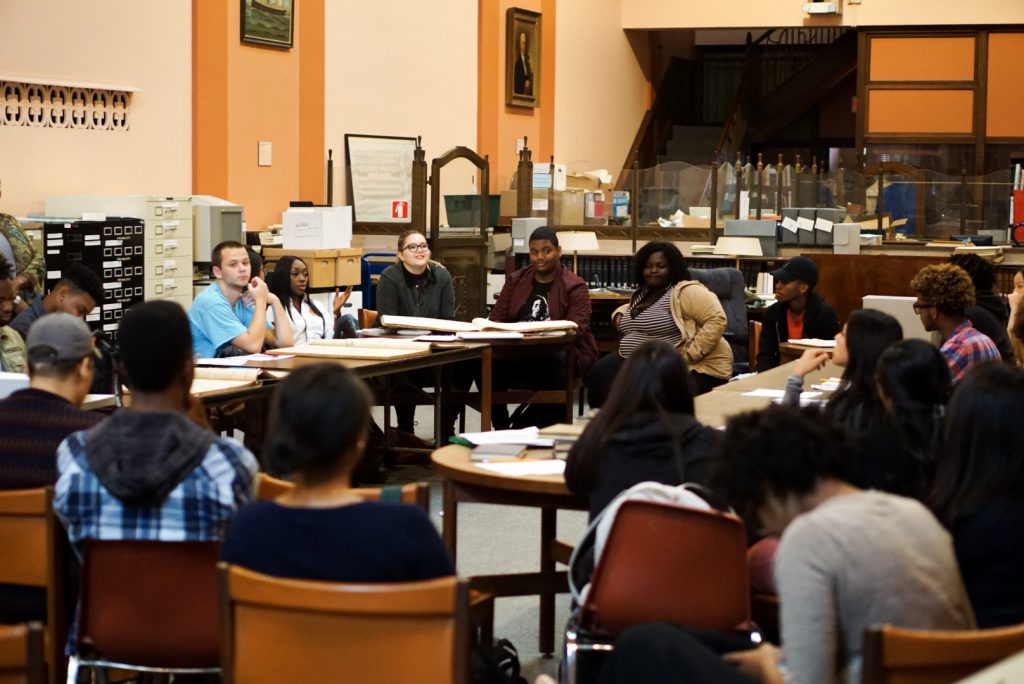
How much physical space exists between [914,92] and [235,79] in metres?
9.34

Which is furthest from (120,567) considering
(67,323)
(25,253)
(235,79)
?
(235,79)

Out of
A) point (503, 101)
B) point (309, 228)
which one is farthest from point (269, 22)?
point (503, 101)

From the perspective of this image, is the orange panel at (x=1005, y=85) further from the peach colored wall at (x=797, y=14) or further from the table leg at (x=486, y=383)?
the table leg at (x=486, y=383)

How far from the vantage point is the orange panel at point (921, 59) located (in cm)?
1669

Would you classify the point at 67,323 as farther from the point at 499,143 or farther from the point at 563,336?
the point at 499,143

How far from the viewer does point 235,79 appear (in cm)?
1099

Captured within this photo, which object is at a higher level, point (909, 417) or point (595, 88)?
point (595, 88)

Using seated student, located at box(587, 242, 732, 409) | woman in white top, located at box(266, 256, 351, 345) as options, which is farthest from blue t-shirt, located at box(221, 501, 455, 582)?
woman in white top, located at box(266, 256, 351, 345)

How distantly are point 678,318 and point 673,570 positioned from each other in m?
4.31

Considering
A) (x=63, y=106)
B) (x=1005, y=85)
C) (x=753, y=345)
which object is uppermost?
(x=1005, y=85)

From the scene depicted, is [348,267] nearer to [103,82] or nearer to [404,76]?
[103,82]

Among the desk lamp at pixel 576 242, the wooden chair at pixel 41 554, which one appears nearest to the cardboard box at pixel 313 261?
the desk lamp at pixel 576 242

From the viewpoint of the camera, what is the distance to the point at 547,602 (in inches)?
171

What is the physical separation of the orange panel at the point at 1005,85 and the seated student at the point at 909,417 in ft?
45.8
